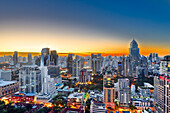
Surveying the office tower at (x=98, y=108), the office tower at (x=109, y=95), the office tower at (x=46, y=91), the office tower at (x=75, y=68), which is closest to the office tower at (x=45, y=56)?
the office tower at (x=75, y=68)

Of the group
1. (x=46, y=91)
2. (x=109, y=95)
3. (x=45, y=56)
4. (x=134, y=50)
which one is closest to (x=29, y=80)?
(x=46, y=91)

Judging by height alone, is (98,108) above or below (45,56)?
below

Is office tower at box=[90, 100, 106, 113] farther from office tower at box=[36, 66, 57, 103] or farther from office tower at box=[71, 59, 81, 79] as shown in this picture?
office tower at box=[71, 59, 81, 79]

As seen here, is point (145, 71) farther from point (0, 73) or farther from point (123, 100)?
point (0, 73)

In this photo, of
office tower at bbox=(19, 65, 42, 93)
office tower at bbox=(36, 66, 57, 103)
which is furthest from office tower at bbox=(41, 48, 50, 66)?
office tower at bbox=(36, 66, 57, 103)

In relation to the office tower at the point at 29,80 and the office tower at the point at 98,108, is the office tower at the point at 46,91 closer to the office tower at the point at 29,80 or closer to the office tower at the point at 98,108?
the office tower at the point at 29,80

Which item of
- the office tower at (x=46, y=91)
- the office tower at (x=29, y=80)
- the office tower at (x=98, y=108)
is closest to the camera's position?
the office tower at (x=98, y=108)

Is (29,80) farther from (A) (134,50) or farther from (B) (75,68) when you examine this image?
(A) (134,50)

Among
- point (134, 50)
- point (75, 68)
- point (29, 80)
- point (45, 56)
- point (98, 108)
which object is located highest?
point (134, 50)
